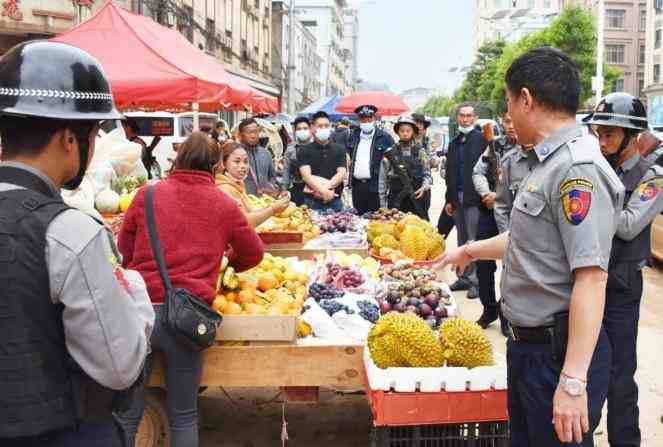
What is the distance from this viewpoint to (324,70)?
93125 mm

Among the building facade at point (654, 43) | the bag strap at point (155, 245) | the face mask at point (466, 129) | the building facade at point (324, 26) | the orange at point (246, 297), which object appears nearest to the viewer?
the bag strap at point (155, 245)

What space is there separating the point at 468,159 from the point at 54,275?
7548mm

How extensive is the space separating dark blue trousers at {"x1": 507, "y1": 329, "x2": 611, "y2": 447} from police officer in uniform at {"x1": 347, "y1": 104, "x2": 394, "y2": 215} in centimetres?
747

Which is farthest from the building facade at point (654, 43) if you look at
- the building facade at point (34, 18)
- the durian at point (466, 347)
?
the durian at point (466, 347)

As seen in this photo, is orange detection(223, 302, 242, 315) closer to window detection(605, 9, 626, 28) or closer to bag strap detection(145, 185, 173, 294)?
bag strap detection(145, 185, 173, 294)

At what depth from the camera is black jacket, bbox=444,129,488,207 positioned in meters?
8.88

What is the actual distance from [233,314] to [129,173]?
4.80m

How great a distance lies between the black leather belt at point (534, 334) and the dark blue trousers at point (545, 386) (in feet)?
0.06

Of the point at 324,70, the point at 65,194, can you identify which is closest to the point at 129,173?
the point at 65,194

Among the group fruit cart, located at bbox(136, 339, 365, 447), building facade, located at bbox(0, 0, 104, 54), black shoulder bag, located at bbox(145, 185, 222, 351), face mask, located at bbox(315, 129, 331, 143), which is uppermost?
building facade, located at bbox(0, 0, 104, 54)

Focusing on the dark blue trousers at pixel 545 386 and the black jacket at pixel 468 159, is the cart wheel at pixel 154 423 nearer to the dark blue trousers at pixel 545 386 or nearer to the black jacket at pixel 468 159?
the dark blue trousers at pixel 545 386

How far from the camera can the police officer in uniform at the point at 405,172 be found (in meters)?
9.61

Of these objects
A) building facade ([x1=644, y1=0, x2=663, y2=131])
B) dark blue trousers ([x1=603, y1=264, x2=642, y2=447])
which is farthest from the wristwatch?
Answer: building facade ([x1=644, y1=0, x2=663, y2=131])

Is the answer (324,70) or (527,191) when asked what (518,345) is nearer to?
(527,191)
